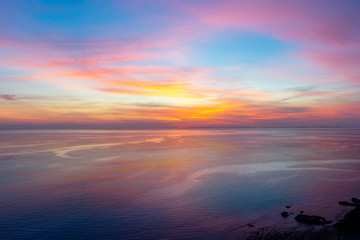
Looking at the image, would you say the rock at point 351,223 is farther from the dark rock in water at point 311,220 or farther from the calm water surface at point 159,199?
the calm water surface at point 159,199

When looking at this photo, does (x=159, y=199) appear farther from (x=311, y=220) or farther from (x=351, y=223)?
(x=351, y=223)

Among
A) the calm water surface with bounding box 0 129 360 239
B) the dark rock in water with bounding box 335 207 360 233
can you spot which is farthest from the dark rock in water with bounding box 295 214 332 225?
the dark rock in water with bounding box 335 207 360 233

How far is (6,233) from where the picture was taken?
60.2 ft

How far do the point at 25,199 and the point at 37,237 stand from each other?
10344 mm

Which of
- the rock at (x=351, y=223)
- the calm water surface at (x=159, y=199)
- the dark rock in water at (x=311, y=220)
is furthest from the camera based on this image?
the calm water surface at (x=159, y=199)

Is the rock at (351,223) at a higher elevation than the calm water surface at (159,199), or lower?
higher

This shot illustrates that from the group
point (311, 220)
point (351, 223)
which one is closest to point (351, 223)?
point (351, 223)

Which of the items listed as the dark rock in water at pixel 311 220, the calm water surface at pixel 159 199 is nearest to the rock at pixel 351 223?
the dark rock in water at pixel 311 220

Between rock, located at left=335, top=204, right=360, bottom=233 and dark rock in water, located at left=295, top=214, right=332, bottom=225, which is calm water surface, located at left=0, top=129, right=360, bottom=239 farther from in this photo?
rock, located at left=335, top=204, right=360, bottom=233

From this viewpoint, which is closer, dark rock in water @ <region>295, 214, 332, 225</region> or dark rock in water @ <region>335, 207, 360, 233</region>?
dark rock in water @ <region>335, 207, 360, 233</region>

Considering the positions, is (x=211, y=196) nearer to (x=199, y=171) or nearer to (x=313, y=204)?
(x=313, y=204)

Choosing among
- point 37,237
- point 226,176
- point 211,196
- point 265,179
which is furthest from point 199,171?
point 37,237

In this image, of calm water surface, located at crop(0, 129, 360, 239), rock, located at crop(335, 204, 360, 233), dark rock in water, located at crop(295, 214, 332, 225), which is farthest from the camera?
calm water surface, located at crop(0, 129, 360, 239)

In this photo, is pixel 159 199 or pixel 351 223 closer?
pixel 351 223
